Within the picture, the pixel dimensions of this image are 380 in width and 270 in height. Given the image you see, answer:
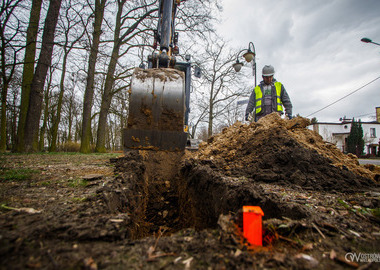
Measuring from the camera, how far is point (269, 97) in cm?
565

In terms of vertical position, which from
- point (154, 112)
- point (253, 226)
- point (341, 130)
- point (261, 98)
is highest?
point (341, 130)

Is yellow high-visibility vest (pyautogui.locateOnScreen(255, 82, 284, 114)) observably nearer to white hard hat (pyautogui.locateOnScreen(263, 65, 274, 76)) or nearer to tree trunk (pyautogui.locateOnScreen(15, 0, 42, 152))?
white hard hat (pyautogui.locateOnScreen(263, 65, 274, 76))

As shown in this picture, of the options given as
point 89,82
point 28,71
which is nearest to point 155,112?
point 28,71

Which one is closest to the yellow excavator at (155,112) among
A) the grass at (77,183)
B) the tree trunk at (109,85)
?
the grass at (77,183)

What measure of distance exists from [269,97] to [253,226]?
206 inches

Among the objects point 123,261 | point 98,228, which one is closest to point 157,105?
point 98,228

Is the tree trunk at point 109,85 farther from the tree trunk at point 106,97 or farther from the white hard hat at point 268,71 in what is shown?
the white hard hat at point 268,71

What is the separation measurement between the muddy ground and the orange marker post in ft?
0.17

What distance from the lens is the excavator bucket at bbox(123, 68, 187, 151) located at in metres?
3.40

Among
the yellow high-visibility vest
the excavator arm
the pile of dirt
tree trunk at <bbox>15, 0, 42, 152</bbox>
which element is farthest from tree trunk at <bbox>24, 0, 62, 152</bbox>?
the yellow high-visibility vest

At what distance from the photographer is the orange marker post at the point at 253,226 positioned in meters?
1.14

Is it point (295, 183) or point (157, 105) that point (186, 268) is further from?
point (157, 105)

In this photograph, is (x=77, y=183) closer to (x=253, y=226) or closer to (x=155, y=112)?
(x=155, y=112)

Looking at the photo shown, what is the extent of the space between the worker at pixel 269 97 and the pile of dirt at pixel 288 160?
3.31ft
